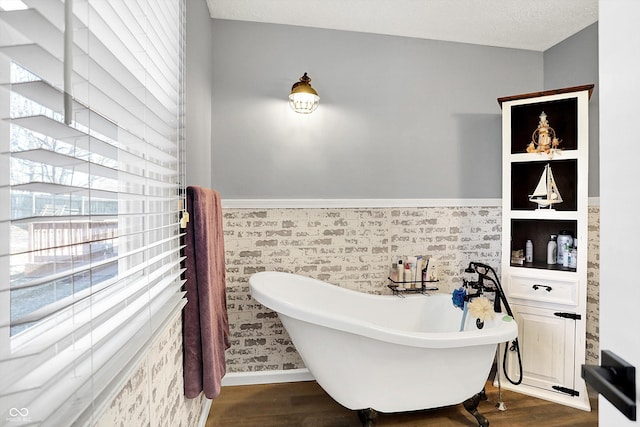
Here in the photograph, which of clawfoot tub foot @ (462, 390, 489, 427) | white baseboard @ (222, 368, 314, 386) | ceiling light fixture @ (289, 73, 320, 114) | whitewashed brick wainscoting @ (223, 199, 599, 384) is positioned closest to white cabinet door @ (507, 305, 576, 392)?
whitewashed brick wainscoting @ (223, 199, 599, 384)

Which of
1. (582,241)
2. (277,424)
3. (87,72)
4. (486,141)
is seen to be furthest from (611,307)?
(486,141)

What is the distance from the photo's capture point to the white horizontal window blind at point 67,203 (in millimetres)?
562

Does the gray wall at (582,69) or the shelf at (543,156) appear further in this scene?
the gray wall at (582,69)

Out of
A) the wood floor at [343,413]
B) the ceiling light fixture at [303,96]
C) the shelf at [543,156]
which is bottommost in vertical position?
the wood floor at [343,413]

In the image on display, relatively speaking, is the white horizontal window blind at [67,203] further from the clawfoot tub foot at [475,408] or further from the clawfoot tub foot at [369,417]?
the clawfoot tub foot at [475,408]

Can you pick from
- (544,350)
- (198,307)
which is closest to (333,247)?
(198,307)

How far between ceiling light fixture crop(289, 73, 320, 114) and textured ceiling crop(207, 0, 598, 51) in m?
0.49

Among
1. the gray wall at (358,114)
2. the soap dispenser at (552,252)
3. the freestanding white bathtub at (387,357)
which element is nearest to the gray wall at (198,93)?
the gray wall at (358,114)

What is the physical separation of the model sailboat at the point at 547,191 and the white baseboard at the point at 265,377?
224 cm

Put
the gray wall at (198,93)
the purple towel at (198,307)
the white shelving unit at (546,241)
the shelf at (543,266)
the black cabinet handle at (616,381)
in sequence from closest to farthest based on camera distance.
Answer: the black cabinet handle at (616,381)
the purple towel at (198,307)
the gray wall at (198,93)
the white shelving unit at (546,241)
the shelf at (543,266)

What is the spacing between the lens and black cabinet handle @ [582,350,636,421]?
0.49 metres

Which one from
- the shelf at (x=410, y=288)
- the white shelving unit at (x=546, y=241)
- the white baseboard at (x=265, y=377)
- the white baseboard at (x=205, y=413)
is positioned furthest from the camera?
the shelf at (x=410, y=288)

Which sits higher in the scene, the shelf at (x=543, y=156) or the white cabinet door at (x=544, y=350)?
the shelf at (x=543, y=156)

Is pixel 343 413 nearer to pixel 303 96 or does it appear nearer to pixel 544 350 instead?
pixel 544 350
